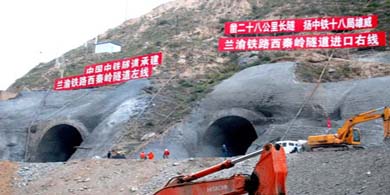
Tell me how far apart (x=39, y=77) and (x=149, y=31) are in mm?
10709

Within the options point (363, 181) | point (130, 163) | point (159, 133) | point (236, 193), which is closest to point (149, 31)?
point (159, 133)

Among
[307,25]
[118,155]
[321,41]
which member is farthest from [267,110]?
[307,25]

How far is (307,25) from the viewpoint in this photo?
124 ft

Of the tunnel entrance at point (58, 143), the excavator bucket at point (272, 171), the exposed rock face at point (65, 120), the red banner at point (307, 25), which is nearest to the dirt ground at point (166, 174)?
the exposed rock face at point (65, 120)

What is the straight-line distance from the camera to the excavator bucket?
Answer: 827cm

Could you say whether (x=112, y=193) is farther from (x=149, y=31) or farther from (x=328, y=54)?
(x=149, y=31)

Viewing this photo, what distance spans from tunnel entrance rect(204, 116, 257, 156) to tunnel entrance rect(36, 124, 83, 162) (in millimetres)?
9611

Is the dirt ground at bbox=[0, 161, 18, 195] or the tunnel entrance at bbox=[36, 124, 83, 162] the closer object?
the dirt ground at bbox=[0, 161, 18, 195]

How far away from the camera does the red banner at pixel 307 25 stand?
35781 mm

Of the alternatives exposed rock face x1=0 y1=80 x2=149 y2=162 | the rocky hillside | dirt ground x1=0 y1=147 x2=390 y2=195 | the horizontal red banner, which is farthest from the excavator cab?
the horizontal red banner

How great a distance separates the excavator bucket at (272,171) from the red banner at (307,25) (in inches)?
1148

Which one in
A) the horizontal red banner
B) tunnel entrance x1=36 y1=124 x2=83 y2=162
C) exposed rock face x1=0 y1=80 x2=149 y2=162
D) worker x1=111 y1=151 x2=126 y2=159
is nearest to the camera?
worker x1=111 y1=151 x2=126 y2=159

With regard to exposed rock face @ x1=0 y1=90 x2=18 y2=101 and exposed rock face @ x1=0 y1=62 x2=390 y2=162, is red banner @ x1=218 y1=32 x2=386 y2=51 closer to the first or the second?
exposed rock face @ x1=0 y1=62 x2=390 y2=162

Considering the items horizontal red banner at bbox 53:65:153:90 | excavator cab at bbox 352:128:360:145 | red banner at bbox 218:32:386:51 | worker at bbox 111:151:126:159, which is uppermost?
red banner at bbox 218:32:386:51
